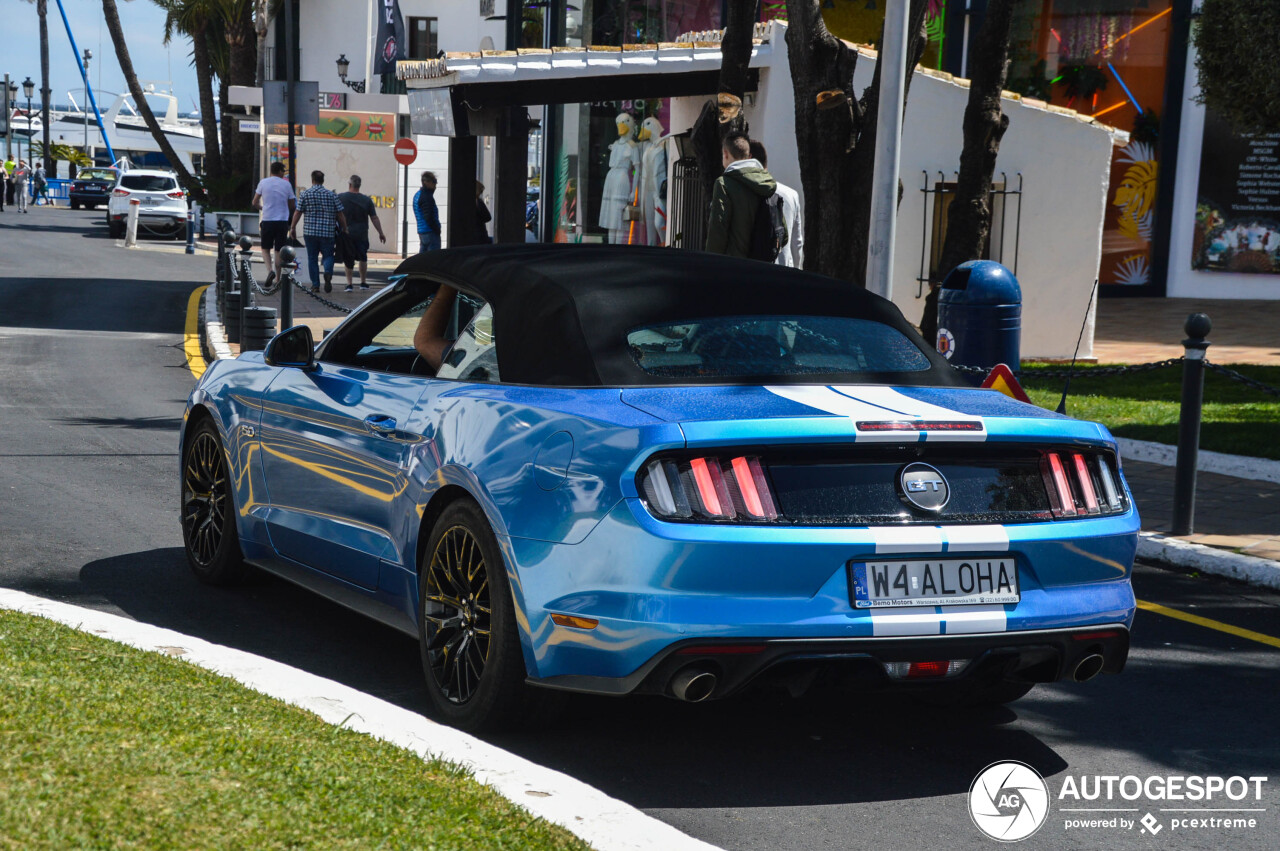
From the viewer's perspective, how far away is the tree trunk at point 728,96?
41.5ft

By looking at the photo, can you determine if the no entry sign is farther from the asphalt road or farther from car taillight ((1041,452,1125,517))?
car taillight ((1041,452,1125,517))

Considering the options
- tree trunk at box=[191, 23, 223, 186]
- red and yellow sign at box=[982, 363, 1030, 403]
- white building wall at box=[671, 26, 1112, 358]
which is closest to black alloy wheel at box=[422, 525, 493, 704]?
red and yellow sign at box=[982, 363, 1030, 403]

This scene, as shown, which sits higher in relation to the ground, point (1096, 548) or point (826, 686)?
point (1096, 548)

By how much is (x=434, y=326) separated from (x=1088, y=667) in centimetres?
256

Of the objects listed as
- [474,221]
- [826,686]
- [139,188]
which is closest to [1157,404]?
[826,686]

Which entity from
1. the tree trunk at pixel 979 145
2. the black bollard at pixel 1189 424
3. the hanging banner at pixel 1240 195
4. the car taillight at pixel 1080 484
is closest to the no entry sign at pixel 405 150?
the hanging banner at pixel 1240 195

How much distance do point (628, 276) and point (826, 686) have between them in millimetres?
1593

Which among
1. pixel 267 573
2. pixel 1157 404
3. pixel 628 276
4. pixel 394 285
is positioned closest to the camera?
pixel 628 276

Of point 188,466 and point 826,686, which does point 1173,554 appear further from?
point 188,466

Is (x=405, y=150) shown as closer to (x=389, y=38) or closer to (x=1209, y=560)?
(x=389, y=38)

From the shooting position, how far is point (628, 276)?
502cm

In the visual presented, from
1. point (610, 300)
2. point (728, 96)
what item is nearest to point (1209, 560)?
point (610, 300)

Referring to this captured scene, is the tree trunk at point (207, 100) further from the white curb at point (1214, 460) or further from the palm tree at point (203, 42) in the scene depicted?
the white curb at point (1214, 460)

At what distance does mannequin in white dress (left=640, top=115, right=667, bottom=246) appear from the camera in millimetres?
20922
